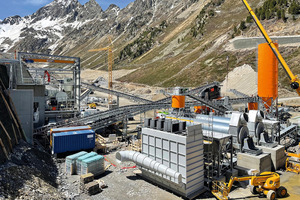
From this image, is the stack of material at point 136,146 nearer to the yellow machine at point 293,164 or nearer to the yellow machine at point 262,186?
the yellow machine at point 262,186

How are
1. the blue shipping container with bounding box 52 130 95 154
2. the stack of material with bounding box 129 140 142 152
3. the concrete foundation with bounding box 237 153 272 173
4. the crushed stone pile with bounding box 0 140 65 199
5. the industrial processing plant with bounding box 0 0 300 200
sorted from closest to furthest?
1. the crushed stone pile with bounding box 0 140 65 199
2. the industrial processing plant with bounding box 0 0 300 200
3. the concrete foundation with bounding box 237 153 272 173
4. the blue shipping container with bounding box 52 130 95 154
5. the stack of material with bounding box 129 140 142 152

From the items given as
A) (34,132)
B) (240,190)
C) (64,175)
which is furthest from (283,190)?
(34,132)

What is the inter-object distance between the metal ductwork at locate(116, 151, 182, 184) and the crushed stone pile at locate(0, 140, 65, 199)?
6.12 meters

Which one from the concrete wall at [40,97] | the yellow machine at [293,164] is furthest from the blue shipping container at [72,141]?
the yellow machine at [293,164]

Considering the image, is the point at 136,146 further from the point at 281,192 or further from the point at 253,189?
the point at 281,192

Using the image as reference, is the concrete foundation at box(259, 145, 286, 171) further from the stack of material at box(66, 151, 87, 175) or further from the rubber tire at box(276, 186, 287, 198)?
the stack of material at box(66, 151, 87, 175)

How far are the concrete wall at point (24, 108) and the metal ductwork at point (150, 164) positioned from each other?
1216 cm

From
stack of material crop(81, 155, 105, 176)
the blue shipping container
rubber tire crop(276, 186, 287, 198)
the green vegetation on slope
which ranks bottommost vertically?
rubber tire crop(276, 186, 287, 198)

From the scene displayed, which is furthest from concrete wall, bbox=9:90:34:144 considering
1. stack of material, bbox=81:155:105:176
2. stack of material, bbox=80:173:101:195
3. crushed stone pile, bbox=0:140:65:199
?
stack of material, bbox=80:173:101:195

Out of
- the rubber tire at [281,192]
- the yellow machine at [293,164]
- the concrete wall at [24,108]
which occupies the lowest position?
the rubber tire at [281,192]

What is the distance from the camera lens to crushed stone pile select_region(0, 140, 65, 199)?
48.3 ft

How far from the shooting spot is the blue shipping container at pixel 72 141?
81.1 feet

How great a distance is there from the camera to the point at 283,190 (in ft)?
58.9

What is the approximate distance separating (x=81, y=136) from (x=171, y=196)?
1255 cm
